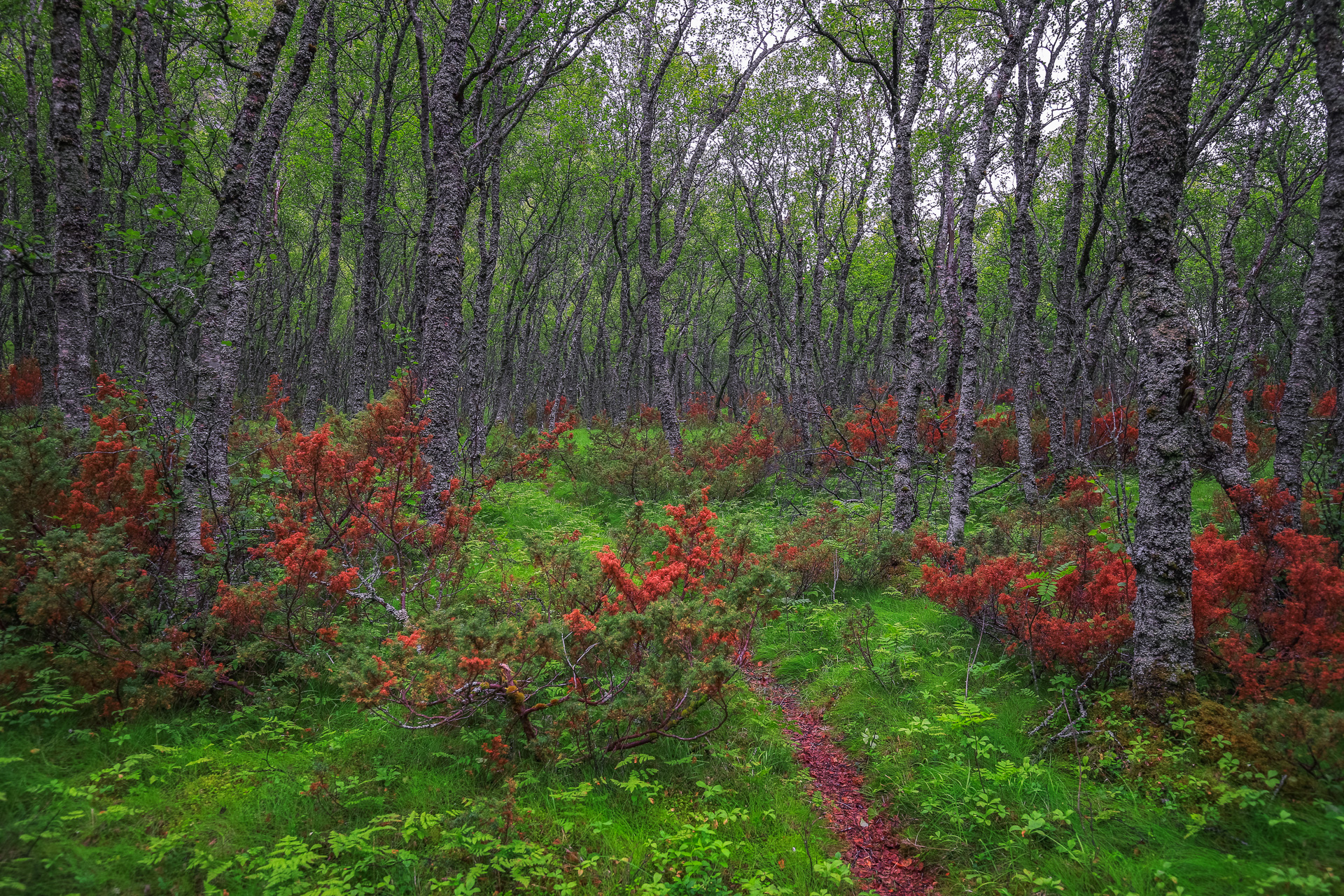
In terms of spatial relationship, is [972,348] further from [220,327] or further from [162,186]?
[162,186]

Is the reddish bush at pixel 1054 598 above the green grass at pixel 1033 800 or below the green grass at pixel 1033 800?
above

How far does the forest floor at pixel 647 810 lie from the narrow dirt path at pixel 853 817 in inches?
0.6

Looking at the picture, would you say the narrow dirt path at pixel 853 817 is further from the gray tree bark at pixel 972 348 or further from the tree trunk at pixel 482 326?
the tree trunk at pixel 482 326

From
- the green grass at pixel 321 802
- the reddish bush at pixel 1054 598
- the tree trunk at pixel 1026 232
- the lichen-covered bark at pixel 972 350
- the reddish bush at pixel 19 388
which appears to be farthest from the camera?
the reddish bush at pixel 19 388

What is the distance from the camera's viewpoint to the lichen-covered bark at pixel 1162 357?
13.2 feet

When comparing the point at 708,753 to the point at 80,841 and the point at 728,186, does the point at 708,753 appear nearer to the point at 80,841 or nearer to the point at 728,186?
the point at 80,841

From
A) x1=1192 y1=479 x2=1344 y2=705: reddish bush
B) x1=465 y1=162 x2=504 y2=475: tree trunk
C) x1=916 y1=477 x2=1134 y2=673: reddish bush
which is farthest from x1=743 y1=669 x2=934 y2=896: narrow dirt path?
x1=465 y1=162 x2=504 y2=475: tree trunk

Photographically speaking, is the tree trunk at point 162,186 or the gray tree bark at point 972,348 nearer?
the tree trunk at point 162,186

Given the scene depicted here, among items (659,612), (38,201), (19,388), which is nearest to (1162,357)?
(659,612)

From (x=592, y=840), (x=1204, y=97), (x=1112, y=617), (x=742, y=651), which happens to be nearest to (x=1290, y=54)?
(x=1204, y=97)

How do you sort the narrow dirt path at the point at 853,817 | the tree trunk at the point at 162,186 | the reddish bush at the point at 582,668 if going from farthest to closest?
the tree trunk at the point at 162,186
the reddish bush at the point at 582,668
the narrow dirt path at the point at 853,817

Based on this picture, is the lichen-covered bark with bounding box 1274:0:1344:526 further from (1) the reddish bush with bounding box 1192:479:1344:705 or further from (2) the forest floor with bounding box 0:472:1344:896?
(2) the forest floor with bounding box 0:472:1344:896

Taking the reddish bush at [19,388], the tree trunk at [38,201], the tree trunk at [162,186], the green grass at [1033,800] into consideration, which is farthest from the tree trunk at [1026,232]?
the reddish bush at [19,388]

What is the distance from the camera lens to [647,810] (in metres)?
3.74
